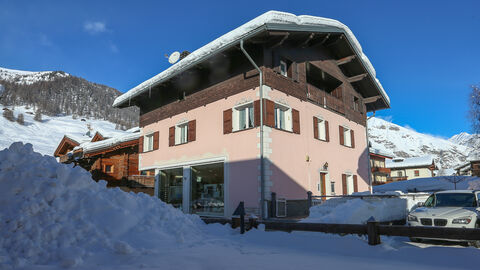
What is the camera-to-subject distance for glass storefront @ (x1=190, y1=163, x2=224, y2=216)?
531 inches

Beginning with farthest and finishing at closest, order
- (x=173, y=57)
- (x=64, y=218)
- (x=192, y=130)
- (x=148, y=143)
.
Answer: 1. (x=148, y=143)
2. (x=173, y=57)
3. (x=192, y=130)
4. (x=64, y=218)

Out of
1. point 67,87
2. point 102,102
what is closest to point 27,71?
point 67,87

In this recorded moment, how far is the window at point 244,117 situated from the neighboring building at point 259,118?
0.04 meters

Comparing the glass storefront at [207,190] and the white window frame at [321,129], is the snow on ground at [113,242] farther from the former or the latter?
the white window frame at [321,129]

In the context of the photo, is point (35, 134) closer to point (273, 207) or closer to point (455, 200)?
point (273, 207)

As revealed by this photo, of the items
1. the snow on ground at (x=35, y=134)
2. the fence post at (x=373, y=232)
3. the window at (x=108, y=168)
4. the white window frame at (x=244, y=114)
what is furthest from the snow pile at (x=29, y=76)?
the fence post at (x=373, y=232)

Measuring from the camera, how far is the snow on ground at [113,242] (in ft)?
13.4

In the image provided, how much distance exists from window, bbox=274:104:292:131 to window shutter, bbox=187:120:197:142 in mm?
4112

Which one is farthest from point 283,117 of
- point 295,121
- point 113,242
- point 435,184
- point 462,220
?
point 435,184

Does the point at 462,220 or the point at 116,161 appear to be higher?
the point at 116,161

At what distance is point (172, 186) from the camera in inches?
647

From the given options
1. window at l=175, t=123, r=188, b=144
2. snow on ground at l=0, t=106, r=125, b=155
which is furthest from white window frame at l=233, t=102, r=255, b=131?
snow on ground at l=0, t=106, r=125, b=155

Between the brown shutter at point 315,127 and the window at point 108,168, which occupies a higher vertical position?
the brown shutter at point 315,127

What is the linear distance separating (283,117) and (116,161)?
12772 mm
